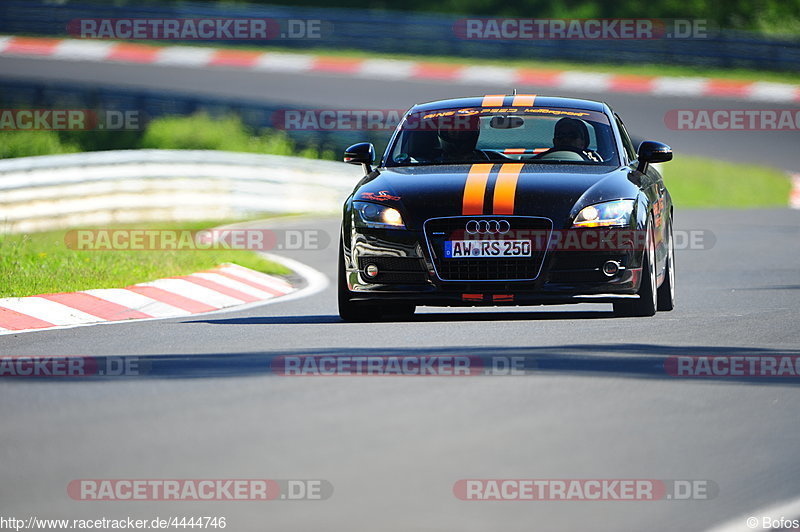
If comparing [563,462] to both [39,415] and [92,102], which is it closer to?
[39,415]

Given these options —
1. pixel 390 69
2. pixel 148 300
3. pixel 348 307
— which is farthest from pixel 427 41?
pixel 348 307

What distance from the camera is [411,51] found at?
3506cm

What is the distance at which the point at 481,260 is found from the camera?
9617mm

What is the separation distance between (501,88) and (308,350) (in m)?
23.4

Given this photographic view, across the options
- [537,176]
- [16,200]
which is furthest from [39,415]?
[16,200]

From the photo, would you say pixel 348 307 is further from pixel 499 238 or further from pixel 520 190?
pixel 520 190

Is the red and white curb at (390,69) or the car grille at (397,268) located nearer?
the car grille at (397,268)

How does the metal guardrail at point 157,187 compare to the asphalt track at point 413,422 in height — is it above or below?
below

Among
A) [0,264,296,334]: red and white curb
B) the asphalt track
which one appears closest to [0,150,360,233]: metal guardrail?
[0,264,296,334]: red and white curb

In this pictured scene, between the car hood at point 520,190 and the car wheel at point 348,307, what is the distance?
48 centimetres

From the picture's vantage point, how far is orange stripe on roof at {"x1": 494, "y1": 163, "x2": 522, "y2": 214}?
957cm

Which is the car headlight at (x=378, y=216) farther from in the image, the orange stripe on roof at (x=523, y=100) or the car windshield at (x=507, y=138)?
the orange stripe on roof at (x=523, y=100)

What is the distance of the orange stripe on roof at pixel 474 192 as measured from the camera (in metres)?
9.57

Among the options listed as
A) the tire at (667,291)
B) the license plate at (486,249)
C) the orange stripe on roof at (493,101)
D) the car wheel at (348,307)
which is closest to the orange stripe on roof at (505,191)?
the license plate at (486,249)
